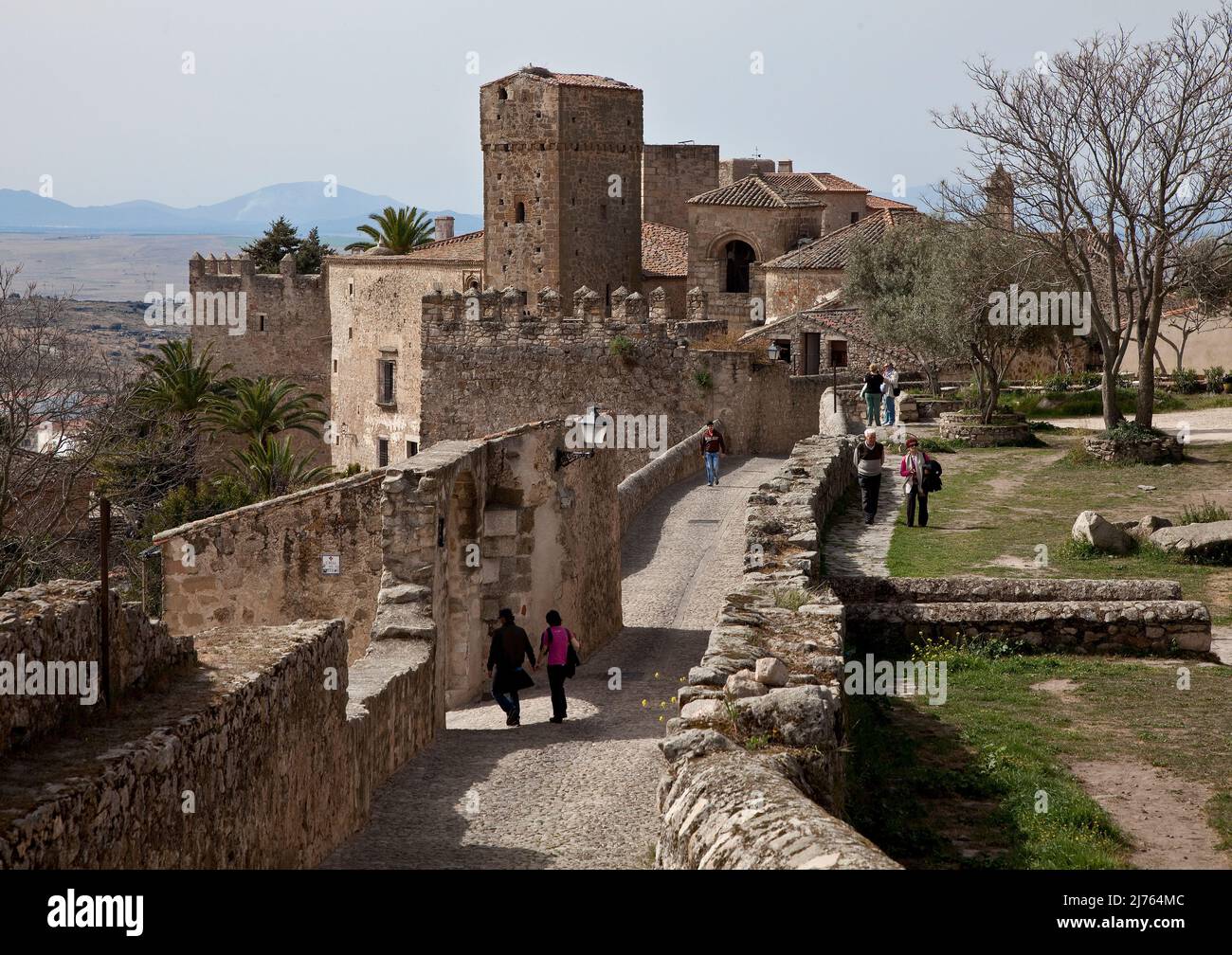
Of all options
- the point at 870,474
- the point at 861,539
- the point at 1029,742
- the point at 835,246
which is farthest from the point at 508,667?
the point at 835,246

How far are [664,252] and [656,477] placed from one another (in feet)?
104

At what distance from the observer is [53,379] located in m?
25.0

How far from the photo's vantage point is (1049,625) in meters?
12.0

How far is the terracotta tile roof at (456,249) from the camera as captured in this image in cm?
5503

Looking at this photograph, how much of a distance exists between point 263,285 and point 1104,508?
156 feet

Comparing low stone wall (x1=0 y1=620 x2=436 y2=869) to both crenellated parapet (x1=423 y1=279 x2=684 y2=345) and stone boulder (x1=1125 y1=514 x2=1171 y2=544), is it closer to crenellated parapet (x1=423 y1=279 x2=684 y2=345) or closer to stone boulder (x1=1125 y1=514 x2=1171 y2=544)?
stone boulder (x1=1125 y1=514 x2=1171 y2=544)

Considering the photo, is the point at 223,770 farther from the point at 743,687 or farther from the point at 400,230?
the point at 400,230

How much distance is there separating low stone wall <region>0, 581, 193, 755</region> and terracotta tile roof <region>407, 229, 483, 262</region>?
47.7 metres

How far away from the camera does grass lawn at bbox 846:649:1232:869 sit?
305 inches

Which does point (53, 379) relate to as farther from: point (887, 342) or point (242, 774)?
point (887, 342)

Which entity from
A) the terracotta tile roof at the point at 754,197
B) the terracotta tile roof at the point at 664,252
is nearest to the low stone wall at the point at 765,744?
the terracotta tile roof at the point at 664,252

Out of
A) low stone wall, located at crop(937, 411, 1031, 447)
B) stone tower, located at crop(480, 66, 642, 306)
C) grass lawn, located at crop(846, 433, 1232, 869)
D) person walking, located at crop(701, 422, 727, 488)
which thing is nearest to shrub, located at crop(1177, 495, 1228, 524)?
grass lawn, located at crop(846, 433, 1232, 869)

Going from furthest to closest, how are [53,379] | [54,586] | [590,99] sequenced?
[590,99]
[53,379]
[54,586]
